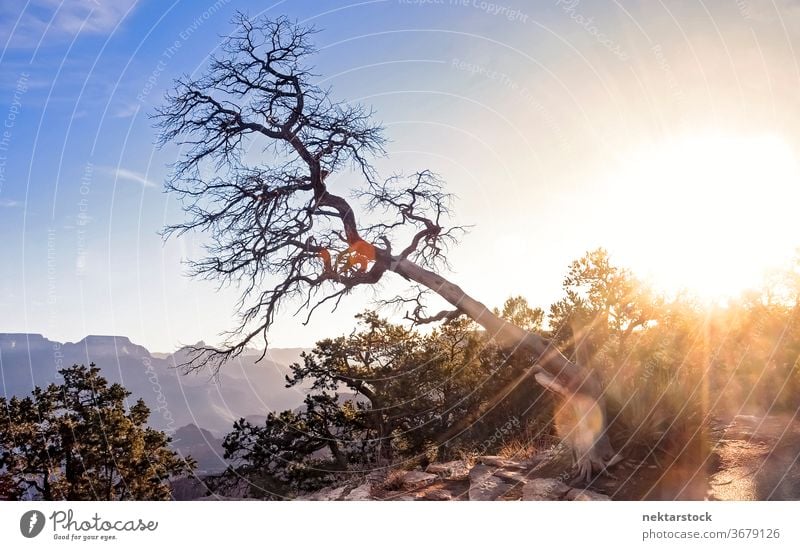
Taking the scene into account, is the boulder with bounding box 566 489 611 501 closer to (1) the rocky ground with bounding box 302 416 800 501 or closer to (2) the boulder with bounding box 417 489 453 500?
(1) the rocky ground with bounding box 302 416 800 501

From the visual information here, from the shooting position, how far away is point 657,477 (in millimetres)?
7039

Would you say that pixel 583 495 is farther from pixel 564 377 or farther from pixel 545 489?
pixel 564 377

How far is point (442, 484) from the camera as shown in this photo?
26.7ft

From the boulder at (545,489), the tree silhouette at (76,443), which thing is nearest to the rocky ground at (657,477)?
the boulder at (545,489)

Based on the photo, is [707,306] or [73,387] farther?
[707,306]

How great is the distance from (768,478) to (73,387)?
10110 millimetres

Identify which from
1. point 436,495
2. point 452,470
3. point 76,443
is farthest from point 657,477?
point 76,443
